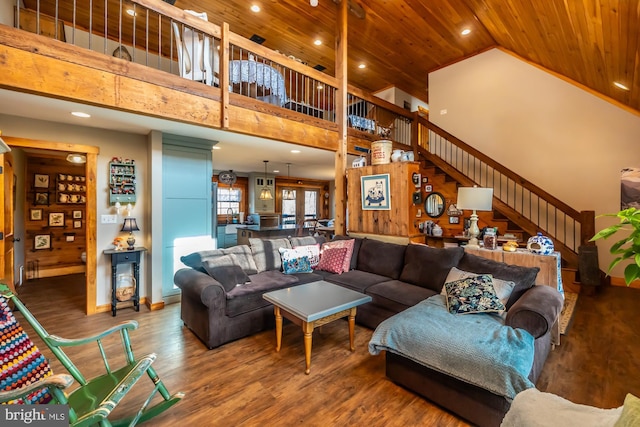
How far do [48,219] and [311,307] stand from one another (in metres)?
5.88

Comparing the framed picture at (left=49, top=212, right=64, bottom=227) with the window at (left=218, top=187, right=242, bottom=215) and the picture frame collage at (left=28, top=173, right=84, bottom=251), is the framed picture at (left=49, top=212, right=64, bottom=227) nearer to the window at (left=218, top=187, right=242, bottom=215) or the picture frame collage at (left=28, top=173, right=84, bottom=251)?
the picture frame collage at (left=28, top=173, right=84, bottom=251)

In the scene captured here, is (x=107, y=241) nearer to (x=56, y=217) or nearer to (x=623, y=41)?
(x=56, y=217)

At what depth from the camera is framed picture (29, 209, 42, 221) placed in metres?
5.22

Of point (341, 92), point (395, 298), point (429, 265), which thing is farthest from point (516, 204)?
point (395, 298)

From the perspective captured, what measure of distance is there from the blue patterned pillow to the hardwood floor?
658 millimetres

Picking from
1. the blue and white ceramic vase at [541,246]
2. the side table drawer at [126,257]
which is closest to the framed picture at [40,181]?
the side table drawer at [126,257]

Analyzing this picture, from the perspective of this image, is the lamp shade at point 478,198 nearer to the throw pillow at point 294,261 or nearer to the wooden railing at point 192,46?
the throw pillow at point 294,261

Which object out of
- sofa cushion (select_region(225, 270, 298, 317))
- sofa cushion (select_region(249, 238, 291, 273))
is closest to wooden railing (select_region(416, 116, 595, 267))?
sofa cushion (select_region(249, 238, 291, 273))

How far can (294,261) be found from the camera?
373 centimetres

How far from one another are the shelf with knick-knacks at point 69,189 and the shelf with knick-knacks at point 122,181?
111 inches

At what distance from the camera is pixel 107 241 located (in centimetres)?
378

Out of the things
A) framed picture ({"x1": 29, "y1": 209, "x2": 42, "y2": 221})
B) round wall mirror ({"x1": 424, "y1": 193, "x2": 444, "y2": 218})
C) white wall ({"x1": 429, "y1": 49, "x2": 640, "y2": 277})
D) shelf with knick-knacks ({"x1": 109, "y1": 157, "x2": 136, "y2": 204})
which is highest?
white wall ({"x1": 429, "y1": 49, "x2": 640, "y2": 277})

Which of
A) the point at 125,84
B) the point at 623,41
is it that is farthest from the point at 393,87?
the point at 125,84

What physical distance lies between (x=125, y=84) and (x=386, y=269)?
337 centimetres
